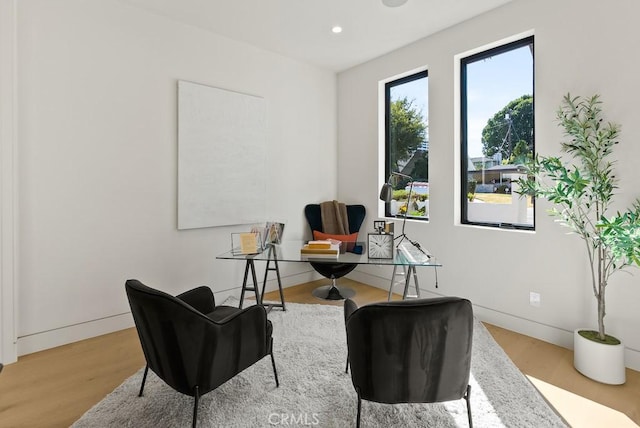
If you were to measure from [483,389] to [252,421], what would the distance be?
1.40m

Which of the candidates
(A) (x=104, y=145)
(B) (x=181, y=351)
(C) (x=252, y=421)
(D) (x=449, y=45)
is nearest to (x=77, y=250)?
(A) (x=104, y=145)

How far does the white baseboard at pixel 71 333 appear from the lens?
2547 millimetres

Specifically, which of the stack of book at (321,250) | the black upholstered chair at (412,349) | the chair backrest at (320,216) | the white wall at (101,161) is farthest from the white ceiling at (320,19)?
the black upholstered chair at (412,349)

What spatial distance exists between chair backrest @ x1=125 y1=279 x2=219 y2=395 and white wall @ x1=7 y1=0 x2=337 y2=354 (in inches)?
60.2

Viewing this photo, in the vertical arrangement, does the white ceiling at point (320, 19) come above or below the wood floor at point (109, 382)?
above

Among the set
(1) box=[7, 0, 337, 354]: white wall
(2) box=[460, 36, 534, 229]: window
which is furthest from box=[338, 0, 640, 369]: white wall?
(1) box=[7, 0, 337, 354]: white wall

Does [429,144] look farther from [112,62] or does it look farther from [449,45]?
[112,62]

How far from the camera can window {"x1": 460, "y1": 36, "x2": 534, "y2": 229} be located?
298 cm

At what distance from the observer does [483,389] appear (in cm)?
206

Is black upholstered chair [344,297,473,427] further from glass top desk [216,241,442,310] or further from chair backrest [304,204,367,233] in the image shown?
chair backrest [304,204,367,233]

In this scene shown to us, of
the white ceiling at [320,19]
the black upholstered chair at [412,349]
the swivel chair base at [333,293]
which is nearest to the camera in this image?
the black upholstered chair at [412,349]

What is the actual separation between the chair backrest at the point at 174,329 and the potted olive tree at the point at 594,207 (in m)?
2.39

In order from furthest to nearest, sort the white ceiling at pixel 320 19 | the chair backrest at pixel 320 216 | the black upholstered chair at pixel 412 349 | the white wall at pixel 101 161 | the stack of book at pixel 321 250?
the chair backrest at pixel 320 216
the white ceiling at pixel 320 19
the stack of book at pixel 321 250
the white wall at pixel 101 161
the black upholstered chair at pixel 412 349

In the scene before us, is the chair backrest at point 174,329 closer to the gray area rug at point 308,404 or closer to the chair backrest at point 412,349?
the gray area rug at point 308,404
